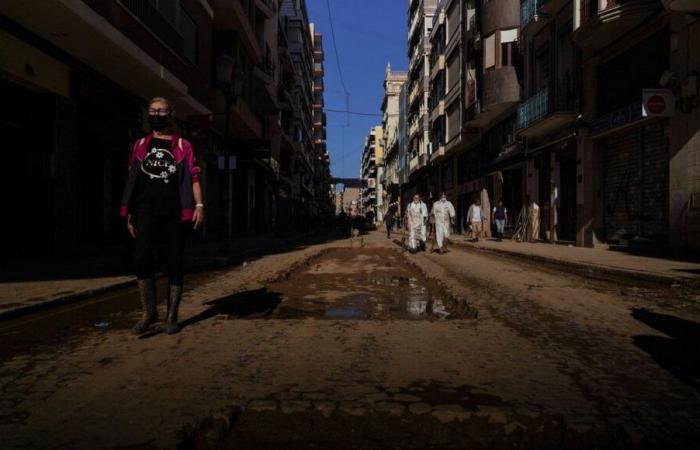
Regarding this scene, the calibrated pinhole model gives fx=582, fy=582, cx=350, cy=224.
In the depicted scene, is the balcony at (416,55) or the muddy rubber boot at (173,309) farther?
the balcony at (416,55)

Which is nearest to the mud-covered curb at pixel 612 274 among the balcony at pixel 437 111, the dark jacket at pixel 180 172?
the dark jacket at pixel 180 172

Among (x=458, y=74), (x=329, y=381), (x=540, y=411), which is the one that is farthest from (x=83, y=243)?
(x=458, y=74)

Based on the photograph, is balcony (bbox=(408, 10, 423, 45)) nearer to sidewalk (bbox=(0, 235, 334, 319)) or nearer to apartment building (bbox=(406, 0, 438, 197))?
apartment building (bbox=(406, 0, 438, 197))

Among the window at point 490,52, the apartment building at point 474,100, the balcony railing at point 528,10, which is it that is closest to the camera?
the balcony railing at point 528,10

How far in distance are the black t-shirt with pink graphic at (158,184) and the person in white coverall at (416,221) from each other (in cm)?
1287

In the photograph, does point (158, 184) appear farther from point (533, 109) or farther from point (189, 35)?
point (533, 109)

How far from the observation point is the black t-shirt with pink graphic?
450cm

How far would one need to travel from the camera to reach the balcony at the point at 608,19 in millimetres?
14633

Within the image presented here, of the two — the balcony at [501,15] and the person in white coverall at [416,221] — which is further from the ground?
the balcony at [501,15]

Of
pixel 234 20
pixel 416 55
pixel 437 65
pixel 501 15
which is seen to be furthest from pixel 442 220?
pixel 416 55

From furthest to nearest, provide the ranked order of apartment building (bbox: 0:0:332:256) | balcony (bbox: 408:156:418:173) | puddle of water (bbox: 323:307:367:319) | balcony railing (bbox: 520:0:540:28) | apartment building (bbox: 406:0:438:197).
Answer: balcony (bbox: 408:156:418:173)
apartment building (bbox: 406:0:438:197)
balcony railing (bbox: 520:0:540:28)
apartment building (bbox: 0:0:332:256)
puddle of water (bbox: 323:307:367:319)

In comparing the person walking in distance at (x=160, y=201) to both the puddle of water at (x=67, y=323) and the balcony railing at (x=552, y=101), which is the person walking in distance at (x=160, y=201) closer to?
the puddle of water at (x=67, y=323)

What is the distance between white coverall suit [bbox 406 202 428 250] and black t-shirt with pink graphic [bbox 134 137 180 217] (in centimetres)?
1295

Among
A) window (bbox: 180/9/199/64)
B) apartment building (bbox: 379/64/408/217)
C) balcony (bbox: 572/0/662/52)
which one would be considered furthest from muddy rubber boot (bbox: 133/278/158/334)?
apartment building (bbox: 379/64/408/217)
